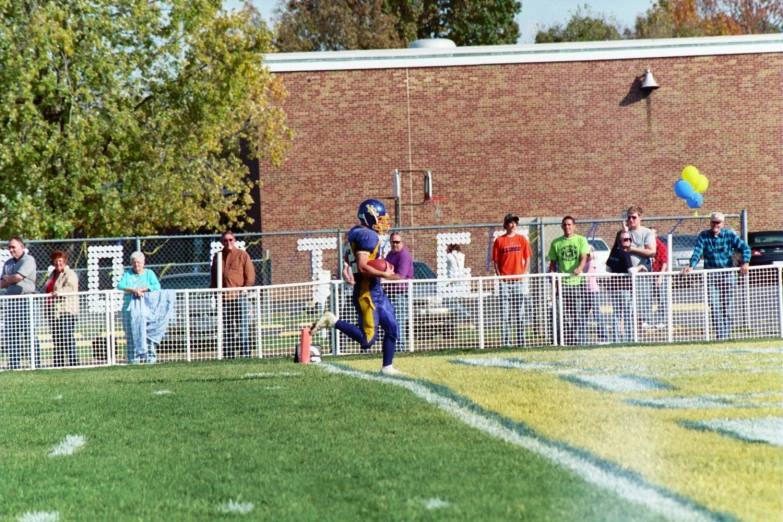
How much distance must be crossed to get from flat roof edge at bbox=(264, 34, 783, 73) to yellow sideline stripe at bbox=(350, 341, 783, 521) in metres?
20.3

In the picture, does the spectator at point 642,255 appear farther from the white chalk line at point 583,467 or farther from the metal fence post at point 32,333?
the metal fence post at point 32,333

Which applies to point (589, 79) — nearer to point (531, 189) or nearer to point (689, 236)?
point (531, 189)

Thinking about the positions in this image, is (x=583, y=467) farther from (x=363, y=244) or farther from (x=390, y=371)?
(x=390, y=371)

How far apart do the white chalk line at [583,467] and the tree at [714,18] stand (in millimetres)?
47288

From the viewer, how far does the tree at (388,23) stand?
53.2 metres

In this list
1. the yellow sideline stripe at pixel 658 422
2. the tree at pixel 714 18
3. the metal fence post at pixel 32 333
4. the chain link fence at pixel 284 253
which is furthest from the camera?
the tree at pixel 714 18

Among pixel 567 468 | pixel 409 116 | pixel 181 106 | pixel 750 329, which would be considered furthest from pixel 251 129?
pixel 567 468

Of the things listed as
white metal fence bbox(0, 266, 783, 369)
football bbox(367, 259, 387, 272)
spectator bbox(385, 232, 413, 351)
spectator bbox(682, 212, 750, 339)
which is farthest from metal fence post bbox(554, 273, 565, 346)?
football bbox(367, 259, 387, 272)

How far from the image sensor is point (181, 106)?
25.3 m

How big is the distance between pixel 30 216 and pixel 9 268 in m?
7.03

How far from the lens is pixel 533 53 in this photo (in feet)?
104

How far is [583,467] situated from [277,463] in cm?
179

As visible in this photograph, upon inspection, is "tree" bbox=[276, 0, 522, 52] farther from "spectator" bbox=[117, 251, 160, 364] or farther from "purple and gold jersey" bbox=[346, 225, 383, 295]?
"purple and gold jersey" bbox=[346, 225, 383, 295]

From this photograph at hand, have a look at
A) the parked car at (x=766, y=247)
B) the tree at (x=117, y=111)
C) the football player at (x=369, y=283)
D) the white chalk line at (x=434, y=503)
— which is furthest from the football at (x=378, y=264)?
the parked car at (x=766, y=247)
